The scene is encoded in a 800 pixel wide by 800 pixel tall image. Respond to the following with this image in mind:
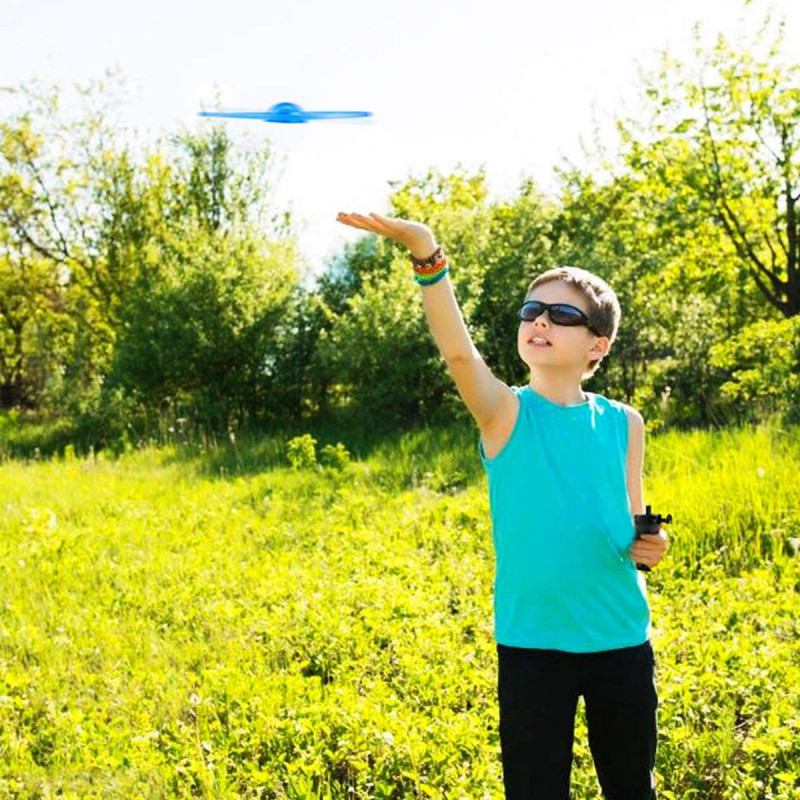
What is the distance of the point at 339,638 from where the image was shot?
16.7 ft

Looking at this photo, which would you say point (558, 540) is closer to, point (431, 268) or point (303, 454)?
point (431, 268)

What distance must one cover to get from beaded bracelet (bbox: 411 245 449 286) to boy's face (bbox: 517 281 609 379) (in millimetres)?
302

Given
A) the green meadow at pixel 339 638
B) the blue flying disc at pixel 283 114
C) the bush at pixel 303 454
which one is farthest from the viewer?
the bush at pixel 303 454

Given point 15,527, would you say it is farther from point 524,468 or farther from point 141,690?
point 524,468

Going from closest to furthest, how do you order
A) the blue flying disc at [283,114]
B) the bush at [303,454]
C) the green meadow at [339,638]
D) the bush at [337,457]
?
1. the blue flying disc at [283,114]
2. the green meadow at [339,638]
3. the bush at [337,457]
4. the bush at [303,454]

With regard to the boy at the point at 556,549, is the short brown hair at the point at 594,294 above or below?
above

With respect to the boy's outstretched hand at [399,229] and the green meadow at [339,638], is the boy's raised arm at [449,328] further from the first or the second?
the green meadow at [339,638]

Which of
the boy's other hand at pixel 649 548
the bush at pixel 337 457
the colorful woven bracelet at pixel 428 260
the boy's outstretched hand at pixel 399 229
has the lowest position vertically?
the bush at pixel 337 457

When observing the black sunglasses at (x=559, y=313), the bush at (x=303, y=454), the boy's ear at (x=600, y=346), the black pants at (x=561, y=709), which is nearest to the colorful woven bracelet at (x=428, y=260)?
the black sunglasses at (x=559, y=313)

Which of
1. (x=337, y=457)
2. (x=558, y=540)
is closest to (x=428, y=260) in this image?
(x=558, y=540)

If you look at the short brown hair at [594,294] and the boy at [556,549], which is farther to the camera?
the short brown hair at [594,294]

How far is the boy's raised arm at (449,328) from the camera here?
7.93 feet

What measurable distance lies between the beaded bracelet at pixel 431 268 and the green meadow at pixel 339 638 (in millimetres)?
2115

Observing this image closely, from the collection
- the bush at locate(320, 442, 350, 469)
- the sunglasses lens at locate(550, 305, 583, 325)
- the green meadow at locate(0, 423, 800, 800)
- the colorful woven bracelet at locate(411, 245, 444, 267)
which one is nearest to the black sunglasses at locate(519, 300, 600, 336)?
the sunglasses lens at locate(550, 305, 583, 325)
